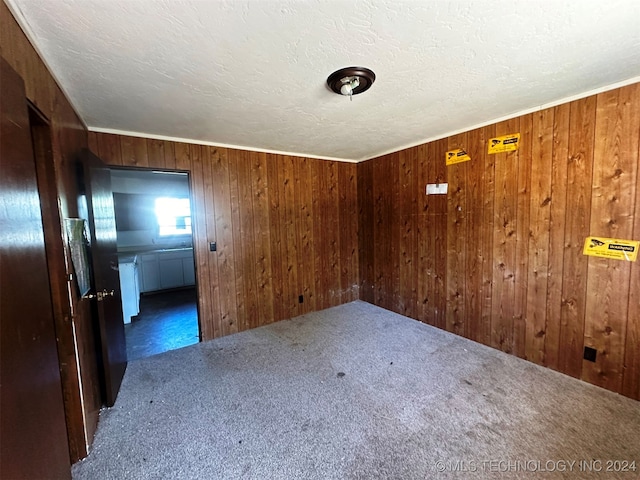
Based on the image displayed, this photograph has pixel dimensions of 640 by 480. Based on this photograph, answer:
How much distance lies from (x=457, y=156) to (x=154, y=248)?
544cm

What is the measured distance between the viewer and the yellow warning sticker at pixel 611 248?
72.2 inches

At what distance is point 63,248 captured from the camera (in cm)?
146

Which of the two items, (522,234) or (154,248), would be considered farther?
(154,248)

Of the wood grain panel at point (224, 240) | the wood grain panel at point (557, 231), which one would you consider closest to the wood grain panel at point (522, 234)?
the wood grain panel at point (557, 231)

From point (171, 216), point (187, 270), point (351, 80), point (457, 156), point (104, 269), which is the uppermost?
point (351, 80)

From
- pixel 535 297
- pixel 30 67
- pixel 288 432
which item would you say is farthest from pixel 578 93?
pixel 30 67

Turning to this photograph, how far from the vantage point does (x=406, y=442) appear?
158 centimetres

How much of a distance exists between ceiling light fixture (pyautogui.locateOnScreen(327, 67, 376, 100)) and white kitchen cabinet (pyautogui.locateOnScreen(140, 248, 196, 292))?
4107 millimetres

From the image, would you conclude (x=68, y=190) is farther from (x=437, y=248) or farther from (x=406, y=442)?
(x=437, y=248)

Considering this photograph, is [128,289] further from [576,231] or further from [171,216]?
[576,231]

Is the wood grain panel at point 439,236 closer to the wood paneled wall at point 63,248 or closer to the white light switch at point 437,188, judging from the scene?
the white light switch at point 437,188

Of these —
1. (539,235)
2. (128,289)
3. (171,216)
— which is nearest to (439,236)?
(539,235)

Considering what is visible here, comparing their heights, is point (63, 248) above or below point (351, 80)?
below

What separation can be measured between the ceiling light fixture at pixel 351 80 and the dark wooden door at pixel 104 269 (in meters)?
1.78
